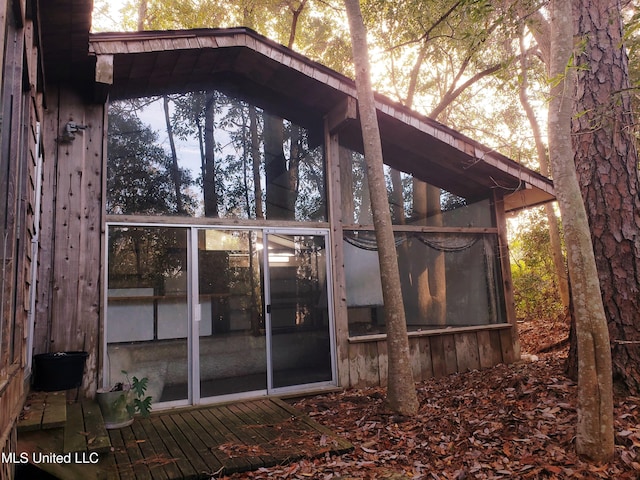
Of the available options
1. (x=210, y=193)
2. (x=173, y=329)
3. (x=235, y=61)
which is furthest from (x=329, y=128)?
(x=173, y=329)

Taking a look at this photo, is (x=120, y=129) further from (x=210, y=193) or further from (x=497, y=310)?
(x=497, y=310)

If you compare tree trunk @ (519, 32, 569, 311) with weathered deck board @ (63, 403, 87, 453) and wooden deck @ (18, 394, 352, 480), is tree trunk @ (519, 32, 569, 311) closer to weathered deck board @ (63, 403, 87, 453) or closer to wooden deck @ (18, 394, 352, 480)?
wooden deck @ (18, 394, 352, 480)

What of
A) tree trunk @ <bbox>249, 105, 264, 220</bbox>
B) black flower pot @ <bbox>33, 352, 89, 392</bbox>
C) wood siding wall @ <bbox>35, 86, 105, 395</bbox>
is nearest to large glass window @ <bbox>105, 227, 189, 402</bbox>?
wood siding wall @ <bbox>35, 86, 105, 395</bbox>

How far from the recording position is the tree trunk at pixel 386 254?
4109 millimetres

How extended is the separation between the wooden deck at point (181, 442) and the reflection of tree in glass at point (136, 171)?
201 centimetres

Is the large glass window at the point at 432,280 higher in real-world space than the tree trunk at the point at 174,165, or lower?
lower

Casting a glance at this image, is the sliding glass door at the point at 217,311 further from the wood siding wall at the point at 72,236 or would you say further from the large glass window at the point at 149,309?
the wood siding wall at the point at 72,236

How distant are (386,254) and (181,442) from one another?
2.46 metres

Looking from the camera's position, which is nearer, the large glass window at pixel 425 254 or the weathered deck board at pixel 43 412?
the weathered deck board at pixel 43 412

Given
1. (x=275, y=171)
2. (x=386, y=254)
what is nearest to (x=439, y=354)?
(x=386, y=254)

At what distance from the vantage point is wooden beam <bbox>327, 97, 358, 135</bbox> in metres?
5.25

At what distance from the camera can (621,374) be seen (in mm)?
3713

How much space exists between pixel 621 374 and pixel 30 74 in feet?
17.1

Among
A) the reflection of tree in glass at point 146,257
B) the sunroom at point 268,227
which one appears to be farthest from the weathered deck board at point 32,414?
the reflection of tree in glass at point 146,257
